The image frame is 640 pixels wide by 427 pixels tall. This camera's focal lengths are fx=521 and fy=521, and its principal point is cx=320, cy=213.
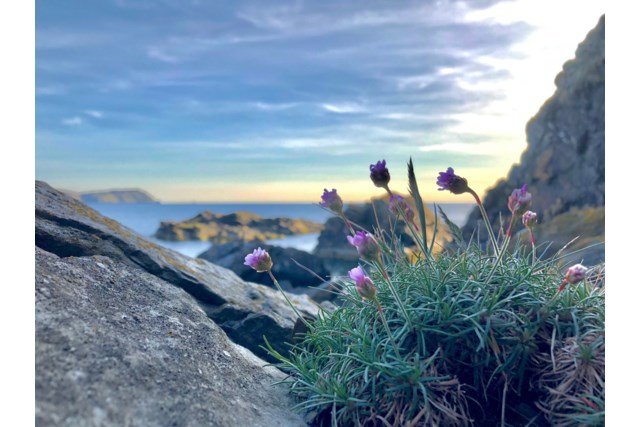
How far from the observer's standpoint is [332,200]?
268 centimetres

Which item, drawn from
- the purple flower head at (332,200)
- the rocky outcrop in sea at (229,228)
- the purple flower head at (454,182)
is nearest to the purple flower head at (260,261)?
the purple flower head at (332,200)

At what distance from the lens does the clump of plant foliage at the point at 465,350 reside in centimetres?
222

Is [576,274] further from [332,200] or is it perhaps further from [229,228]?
[229,228]

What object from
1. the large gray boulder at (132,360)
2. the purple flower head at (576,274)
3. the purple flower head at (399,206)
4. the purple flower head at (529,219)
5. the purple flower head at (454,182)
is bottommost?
the large gray boulder at (132,360)

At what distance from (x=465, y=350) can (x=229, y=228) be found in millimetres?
14570

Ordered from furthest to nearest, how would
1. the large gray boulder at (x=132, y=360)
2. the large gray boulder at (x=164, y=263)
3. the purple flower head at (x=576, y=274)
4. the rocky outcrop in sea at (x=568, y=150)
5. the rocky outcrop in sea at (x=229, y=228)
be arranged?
the rocky outcrop in sea at (x=229, y=228), the rocky outcrop in sea at (x=568, y=150), the large gray boulder at (x=164, y=263), the purple flower head at (x=576, y=274), the large gray boulder at (x=132, y=360)

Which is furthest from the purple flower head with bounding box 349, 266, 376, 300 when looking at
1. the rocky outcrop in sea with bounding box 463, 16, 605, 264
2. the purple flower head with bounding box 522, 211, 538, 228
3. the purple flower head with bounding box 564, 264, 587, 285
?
the rocky outcrop in sea with bounding box 463, 16, 605, 264

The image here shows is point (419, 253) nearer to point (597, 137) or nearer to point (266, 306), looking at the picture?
point (266, 306)

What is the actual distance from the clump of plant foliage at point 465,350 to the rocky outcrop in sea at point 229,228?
12.1 meters

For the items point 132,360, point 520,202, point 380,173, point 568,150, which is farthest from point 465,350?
point 568,150

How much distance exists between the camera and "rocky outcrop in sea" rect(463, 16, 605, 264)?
1313cm

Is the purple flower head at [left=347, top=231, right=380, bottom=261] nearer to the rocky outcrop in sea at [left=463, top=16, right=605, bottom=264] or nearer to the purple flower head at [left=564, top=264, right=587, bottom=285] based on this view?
the purple flower head at [left=564, top=264, right=587, bottom=285]

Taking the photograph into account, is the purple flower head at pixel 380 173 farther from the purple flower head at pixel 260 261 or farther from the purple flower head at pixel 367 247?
the purple flower head at pixel 260 261

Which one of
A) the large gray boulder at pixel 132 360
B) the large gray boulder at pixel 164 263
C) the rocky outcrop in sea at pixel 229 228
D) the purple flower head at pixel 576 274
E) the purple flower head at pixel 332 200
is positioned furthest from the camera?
the rocky outcrop in sea at pixel 229 228
